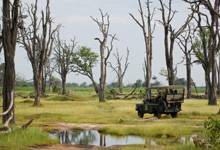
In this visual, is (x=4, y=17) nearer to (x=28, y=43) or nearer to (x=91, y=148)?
(x=91, y=148)

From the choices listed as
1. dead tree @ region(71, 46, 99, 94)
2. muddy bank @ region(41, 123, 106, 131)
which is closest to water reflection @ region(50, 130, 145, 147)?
muddy bank @ region(41, 123, 106, 131)

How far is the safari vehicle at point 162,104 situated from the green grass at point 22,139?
1715 cm

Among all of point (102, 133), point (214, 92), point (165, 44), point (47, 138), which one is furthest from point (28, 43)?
point (47, 138)

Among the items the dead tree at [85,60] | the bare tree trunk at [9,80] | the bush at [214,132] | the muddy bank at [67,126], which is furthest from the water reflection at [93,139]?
the dead tree at [85,60]

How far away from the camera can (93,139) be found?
27609 millimetres

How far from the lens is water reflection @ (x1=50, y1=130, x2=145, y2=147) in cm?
2575

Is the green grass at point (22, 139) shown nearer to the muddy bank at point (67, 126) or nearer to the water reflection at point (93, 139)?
the water reflection at point (93, 139)

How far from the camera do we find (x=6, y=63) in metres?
27.0

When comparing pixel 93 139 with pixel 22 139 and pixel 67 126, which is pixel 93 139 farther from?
pixel 22 139

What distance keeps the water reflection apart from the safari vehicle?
9.79 metres

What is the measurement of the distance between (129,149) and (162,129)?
26.6 feet

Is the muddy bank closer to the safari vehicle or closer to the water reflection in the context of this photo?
the water reflection

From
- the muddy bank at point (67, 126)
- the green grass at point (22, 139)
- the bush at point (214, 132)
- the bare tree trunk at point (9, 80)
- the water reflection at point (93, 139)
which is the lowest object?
the water reflection at point (93, 139)

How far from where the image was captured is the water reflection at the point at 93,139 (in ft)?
84.5
